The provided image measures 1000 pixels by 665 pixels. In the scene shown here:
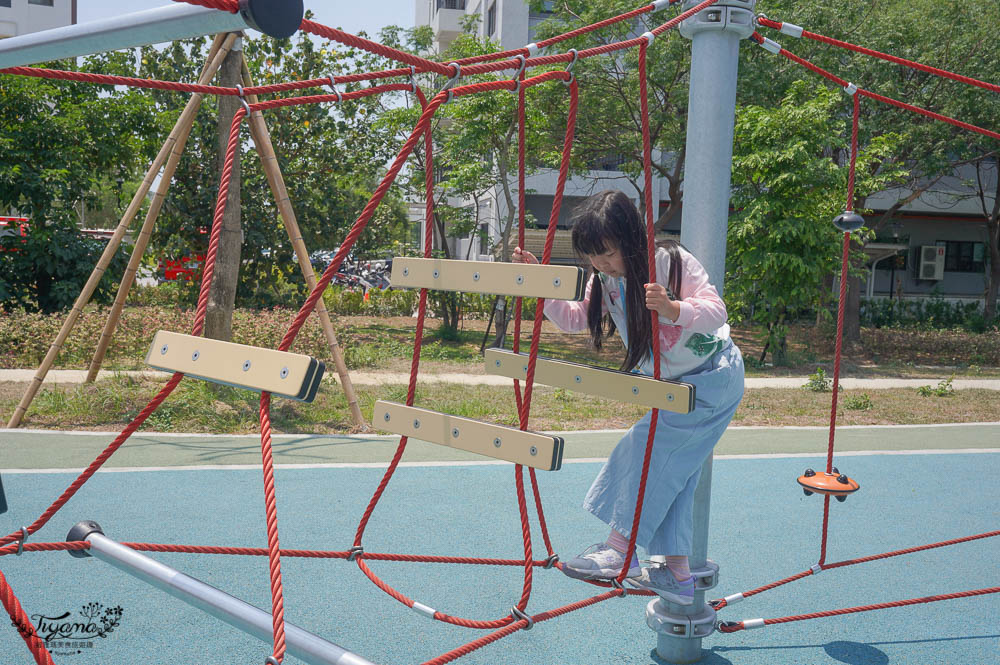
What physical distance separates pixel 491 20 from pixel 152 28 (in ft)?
76.8

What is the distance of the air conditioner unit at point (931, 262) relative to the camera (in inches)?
988

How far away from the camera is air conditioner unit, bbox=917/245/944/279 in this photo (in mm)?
25094

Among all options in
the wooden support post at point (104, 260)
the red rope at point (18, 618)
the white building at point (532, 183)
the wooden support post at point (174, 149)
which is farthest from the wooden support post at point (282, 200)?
the white building at point (532, 183)

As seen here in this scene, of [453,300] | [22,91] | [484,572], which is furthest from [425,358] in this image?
[484,572]

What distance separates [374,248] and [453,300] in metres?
2.03

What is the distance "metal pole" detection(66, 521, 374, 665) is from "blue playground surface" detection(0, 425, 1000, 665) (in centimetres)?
77

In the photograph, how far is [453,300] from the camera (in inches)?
535

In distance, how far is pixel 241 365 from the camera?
5.82ft

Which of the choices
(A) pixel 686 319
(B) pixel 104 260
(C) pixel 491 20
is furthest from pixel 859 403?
(C) pixel 491 20

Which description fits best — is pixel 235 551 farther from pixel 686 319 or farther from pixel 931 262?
pixel 931 262

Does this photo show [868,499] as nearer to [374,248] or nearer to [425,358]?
[425,358]

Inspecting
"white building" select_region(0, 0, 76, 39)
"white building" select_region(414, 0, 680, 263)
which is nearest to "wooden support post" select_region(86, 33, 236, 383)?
"white building" select_region(414, 0, 680, 263)

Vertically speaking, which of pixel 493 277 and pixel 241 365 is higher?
pixel 493 277

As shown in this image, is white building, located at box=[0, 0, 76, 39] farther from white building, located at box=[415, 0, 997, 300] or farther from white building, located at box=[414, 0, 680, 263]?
white building, located at box=[414, 0, 680, 263]
